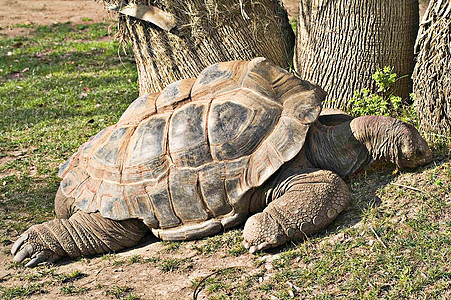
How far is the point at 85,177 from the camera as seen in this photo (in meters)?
5.55

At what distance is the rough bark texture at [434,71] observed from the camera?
5074 mm

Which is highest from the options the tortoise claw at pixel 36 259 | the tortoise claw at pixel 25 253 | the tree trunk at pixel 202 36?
the tree trunk at pixel 202 36

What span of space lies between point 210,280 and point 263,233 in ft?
1.95

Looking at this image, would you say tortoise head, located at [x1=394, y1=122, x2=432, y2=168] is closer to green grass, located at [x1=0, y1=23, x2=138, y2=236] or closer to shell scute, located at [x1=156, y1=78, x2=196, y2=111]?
shell scute, located at [x1=156, y1=78, x2=196, y2=111]

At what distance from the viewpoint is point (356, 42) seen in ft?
20.0

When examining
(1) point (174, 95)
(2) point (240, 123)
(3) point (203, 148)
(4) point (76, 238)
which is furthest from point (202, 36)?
(4) point (76, 238)

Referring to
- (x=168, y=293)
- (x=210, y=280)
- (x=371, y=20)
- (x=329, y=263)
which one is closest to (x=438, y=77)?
(x=371, y=20)

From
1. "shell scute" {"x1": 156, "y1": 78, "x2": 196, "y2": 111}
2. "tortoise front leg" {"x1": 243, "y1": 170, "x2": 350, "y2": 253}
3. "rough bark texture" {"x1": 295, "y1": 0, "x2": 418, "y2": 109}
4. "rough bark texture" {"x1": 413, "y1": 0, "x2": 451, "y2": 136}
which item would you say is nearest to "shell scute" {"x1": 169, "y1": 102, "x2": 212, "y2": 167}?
"shell scute" {"x1": 156, "y1": 78, "x2": 196, "y2": 111}

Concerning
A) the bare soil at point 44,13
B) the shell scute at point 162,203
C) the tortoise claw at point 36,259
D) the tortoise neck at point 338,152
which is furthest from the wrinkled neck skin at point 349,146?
the bare soil at point 44,13

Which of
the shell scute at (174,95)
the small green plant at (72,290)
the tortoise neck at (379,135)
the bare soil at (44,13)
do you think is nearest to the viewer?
the small green plant at (72,290)

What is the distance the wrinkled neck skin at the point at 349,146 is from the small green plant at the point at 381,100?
0.97 meters

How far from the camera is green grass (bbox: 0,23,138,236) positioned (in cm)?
669

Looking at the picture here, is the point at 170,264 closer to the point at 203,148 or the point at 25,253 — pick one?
the point at 203,148

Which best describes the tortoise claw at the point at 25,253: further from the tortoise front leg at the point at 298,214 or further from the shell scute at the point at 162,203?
the tortoise front leg at the point at 298,214
